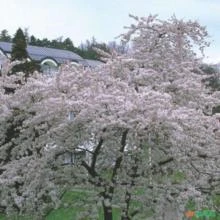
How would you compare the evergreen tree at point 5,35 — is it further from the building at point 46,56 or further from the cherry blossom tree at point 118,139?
the cherry blossom tree at point 118,139

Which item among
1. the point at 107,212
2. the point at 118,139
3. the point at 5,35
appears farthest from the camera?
the point at 5,35

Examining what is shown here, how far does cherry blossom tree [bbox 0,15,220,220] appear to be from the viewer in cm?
518

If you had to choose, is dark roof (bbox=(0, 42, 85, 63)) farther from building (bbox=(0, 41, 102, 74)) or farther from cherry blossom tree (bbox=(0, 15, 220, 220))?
cherry blossom tree (bbox=(0, 15, 220, 220))

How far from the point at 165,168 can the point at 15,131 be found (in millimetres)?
1958

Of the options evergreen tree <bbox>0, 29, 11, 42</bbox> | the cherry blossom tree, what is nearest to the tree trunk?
the cherry blossom tree

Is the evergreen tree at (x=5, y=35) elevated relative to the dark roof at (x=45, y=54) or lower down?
elevated

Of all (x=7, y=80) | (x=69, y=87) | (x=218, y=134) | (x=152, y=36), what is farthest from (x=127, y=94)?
(x=7, y=80)

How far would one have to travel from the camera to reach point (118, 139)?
5582mm

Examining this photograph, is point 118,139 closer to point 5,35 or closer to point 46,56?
point 46,56

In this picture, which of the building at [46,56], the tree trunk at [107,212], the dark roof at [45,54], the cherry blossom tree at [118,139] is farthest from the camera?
the dark roof at [45,54]

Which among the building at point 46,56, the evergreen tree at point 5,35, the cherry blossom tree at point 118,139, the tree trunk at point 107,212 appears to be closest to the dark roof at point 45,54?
the building at point 46,56

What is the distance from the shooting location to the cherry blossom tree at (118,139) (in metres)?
5.18

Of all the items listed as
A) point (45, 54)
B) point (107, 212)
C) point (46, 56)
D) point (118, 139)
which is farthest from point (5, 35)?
point (118, 139)

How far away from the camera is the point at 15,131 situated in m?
6.44
